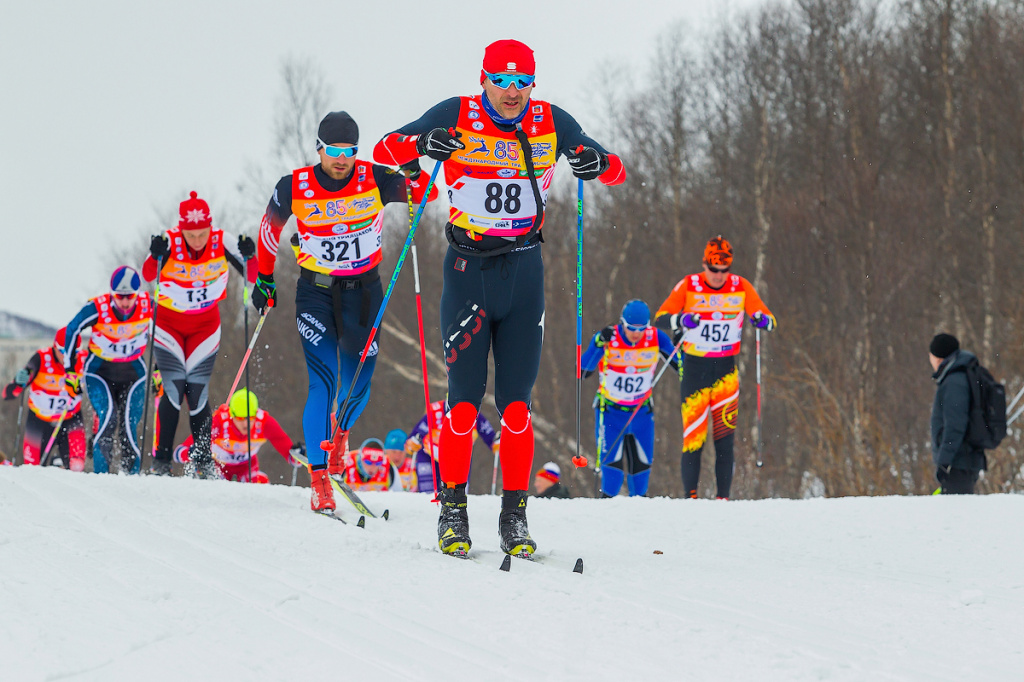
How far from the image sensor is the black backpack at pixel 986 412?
23.0ft

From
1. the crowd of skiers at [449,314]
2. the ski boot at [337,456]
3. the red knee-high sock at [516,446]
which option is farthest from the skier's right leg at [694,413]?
the red knee-high sock at [516,446]

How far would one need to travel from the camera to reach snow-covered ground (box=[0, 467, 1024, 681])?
2.59 meters

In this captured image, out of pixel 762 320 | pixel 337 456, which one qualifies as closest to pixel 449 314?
pixel 337 456

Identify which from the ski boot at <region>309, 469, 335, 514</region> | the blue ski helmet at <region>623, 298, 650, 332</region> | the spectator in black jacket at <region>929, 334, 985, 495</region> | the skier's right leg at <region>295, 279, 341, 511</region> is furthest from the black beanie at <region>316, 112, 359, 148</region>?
the spectator in black jacket at <region>929, 334, 985, 495</region>

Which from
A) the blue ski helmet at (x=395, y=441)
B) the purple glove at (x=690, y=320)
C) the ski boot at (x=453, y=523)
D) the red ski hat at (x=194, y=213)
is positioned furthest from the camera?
the blue ski helmet at (x=395, y=441)

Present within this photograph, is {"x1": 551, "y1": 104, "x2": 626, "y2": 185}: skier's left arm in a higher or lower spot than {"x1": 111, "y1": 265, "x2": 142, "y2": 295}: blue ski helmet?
higher

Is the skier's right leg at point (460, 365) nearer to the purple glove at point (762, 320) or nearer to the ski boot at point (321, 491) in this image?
the ski boot at point (321, 491)

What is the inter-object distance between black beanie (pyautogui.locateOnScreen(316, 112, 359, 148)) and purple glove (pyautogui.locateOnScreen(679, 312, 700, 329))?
11.8 feet

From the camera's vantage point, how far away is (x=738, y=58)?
22625 millimetres

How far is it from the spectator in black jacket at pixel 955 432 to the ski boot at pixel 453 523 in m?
4.24

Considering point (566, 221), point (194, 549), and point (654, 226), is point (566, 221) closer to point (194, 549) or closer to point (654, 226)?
→ point (654, 226)

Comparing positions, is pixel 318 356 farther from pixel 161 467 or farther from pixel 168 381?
pixel 161 467

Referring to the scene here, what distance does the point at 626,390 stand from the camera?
30.4ft

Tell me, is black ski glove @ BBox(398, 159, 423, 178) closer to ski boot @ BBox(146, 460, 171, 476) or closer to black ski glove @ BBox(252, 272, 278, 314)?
black ski glove @ BBox(252, 272, 278, 314)
